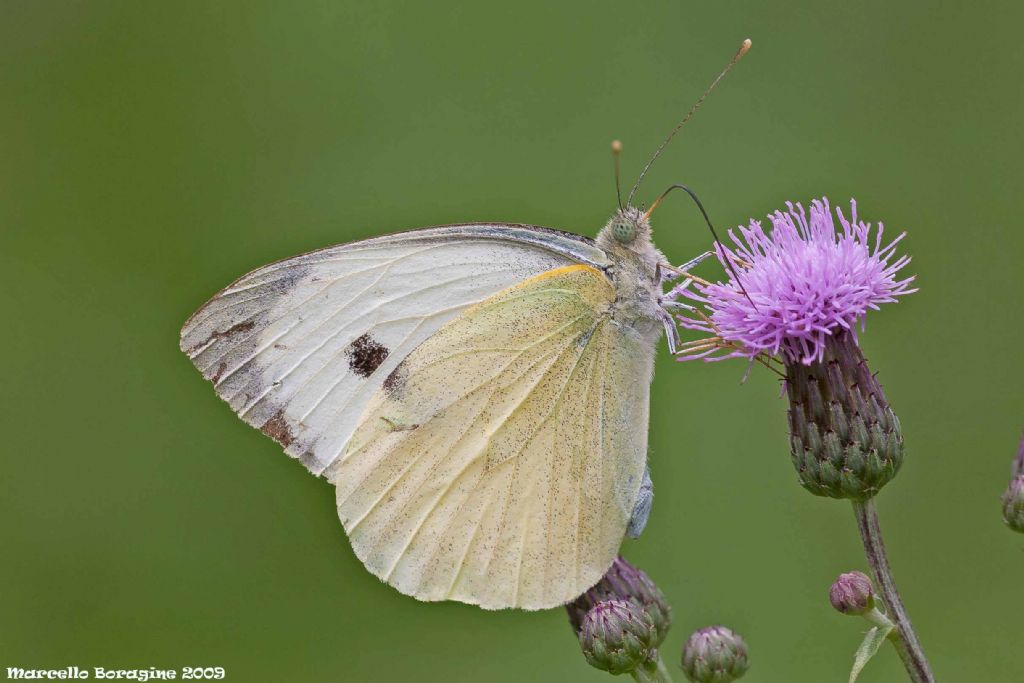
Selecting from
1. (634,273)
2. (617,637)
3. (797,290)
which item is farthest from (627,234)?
(617,637)

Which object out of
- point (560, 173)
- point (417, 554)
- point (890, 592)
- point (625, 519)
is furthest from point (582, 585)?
point (560, 173)

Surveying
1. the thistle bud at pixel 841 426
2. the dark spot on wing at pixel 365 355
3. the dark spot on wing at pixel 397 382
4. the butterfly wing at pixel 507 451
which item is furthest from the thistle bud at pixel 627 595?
the dark spot on wing at pixel 365 355

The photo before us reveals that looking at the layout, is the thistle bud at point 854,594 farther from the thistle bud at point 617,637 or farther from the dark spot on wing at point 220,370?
the dark spot on wing at point 220,370

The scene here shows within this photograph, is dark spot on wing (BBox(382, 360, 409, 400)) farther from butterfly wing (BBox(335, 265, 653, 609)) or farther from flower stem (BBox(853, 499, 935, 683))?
flower stem (BBox(853, 499, 935, 683))

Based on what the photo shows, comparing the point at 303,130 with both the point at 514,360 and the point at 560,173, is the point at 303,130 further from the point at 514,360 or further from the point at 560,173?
the point at 514,360

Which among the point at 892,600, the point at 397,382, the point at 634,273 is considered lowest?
the point at 892,600

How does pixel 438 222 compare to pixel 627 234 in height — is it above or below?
above

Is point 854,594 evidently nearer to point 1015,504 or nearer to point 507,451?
point 1015,504
